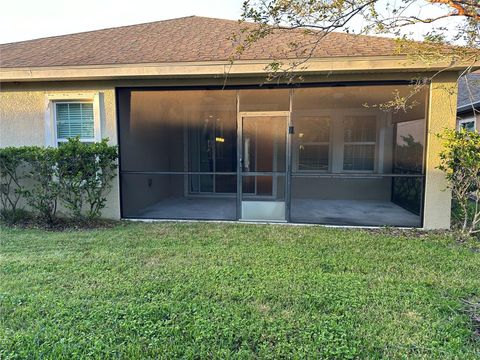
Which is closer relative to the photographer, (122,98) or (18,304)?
(18,304)

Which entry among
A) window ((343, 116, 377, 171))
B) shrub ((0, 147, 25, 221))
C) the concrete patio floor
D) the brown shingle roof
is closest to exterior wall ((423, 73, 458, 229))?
the concrete patio floor

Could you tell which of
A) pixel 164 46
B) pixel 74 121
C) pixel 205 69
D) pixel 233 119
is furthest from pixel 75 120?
pixel 233 119

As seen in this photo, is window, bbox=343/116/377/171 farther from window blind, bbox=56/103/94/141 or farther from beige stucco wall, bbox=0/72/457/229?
window blind, bbox=56/103/94/141

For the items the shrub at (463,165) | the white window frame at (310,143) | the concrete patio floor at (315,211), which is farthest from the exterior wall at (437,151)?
the white window frame at (310,143)

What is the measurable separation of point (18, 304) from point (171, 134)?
6211 mm

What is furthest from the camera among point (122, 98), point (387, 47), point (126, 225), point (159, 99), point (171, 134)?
point (171, 134)

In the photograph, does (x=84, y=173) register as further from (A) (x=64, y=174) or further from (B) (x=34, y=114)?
(B) (x=34, y=114)

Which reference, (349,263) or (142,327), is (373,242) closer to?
(349,263)

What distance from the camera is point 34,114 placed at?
6621 millimetres

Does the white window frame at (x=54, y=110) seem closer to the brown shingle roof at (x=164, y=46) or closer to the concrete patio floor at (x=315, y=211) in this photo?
the brown shingle roof at (x=164, y=46)

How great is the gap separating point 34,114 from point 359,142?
826 cm

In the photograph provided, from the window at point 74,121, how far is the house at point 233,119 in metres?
0.02

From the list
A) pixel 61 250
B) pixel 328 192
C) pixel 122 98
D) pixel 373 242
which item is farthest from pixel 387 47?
pixel 61 250

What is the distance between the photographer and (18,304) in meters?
2.96
